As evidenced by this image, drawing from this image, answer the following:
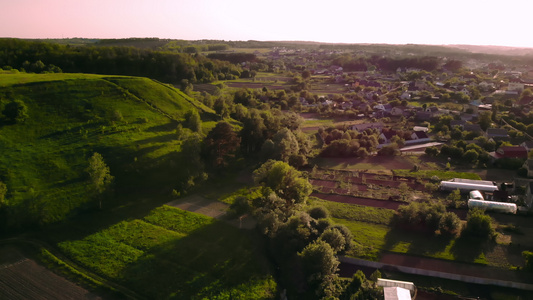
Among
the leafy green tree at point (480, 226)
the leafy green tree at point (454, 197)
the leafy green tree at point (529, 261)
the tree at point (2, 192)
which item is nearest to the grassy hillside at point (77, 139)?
the tree at point (2, 192)

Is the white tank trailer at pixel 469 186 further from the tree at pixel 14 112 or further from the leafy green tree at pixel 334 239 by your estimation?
the tree at pixel 14 112

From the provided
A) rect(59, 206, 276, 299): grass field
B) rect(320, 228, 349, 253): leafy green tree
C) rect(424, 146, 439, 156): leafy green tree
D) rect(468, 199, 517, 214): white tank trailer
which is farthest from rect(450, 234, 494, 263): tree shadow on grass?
rect(424, 146, 439, 156): leafy green tree

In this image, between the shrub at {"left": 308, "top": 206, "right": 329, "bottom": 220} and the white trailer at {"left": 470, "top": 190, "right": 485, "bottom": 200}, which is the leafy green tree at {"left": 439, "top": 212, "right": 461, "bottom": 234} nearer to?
the white trailer at {"left": 470, "top": 190, "right": 485, "bottom": 200}

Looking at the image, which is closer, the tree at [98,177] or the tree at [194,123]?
the tree at [98,177]

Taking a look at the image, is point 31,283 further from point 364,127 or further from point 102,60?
point 102,60

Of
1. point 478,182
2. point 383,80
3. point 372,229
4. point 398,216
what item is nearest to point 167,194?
point 372,229

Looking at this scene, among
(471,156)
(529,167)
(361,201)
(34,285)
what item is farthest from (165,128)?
(529,167)
